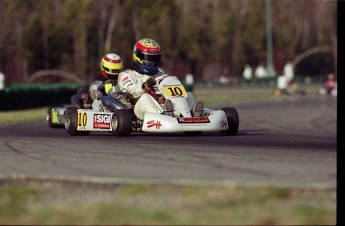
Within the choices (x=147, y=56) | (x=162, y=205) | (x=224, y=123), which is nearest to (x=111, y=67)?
(x=147, y=56)

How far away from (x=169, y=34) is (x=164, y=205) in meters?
54.9

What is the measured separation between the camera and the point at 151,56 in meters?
13.9

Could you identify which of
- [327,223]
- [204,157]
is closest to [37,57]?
[204,157]

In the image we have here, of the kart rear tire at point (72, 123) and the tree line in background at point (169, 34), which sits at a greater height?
the tree line in background at point (169, 34)

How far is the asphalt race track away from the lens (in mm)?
8102

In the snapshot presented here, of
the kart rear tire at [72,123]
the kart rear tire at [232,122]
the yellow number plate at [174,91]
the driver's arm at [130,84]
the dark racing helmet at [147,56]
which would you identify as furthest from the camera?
the dark racing helmet at [147,56]

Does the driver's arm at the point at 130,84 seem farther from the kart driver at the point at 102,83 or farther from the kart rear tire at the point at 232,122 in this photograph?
the kart rear tire at the point at 232,122

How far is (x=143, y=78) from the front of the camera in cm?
1389

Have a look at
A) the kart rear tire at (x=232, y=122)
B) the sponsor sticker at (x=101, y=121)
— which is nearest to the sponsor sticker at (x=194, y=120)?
the kart rear tire at (x=232, y=122)

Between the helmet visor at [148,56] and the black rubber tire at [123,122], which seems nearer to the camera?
the black rubber tire at [123,122]

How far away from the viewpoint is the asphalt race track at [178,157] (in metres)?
8.10

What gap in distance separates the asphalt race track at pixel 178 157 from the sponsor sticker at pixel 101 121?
164 millimetres

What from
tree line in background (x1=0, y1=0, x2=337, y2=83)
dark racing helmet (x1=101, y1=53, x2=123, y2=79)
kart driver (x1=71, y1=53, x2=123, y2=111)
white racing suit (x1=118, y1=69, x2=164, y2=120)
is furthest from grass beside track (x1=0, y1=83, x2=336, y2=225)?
tree line in background (x1=0, y1=0, x2=337, y2=83)

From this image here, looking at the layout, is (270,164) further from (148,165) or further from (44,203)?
(44,203)
